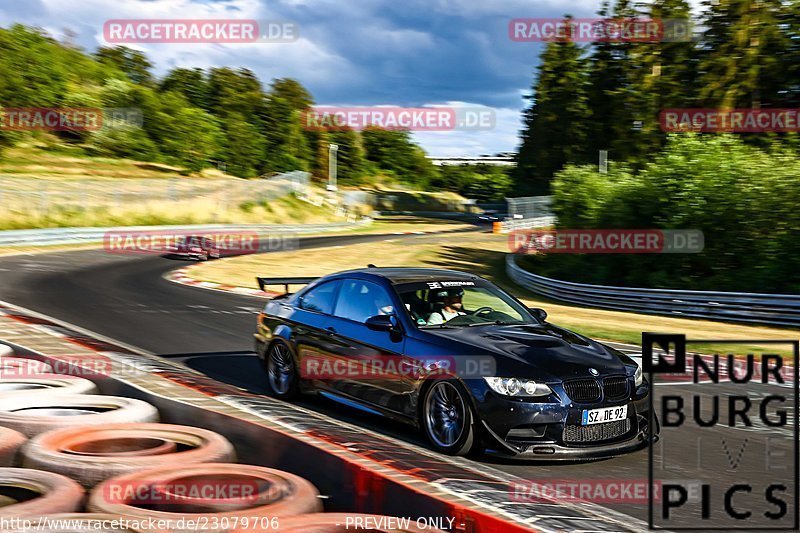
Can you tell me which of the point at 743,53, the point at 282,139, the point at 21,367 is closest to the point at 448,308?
the point at 21,367

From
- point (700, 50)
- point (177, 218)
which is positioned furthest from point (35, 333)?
point (177, 218)

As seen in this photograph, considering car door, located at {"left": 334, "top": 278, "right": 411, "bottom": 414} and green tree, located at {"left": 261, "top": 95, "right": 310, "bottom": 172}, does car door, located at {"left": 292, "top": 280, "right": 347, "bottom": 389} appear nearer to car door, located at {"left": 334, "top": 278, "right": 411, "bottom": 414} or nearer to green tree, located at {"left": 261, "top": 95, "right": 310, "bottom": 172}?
car door, located at {"left": 334, "top": 278, "right": 411, "bottom": 414}

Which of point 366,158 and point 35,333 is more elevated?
point 366,158

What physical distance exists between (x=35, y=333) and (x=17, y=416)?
415cm

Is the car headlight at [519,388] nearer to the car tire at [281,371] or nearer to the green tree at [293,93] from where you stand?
the car tire at [281,371]

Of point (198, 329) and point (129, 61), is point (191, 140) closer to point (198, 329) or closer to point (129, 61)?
point (129, 61)

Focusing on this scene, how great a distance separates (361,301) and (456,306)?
94 cm

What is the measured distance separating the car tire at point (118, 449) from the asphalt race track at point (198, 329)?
2148mm

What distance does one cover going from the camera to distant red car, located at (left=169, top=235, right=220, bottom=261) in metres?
35.4

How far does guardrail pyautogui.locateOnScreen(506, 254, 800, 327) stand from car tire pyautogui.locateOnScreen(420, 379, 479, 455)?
16316mm

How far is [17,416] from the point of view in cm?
623

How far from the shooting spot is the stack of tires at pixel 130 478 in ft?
14.0

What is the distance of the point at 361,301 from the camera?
8.30m

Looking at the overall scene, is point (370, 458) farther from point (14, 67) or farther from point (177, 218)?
point (14, 67)
